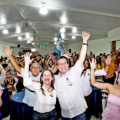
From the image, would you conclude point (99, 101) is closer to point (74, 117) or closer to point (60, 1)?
point (74, 117)

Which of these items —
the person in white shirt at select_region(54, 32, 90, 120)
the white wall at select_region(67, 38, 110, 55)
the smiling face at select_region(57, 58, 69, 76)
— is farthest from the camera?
the white wall at select_region(67, 38, 110, 55)

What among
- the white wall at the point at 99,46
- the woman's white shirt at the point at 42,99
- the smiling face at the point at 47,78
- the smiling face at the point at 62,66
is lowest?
the woman's white shirt at the point at 42,99

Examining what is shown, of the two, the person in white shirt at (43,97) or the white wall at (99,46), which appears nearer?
the person in white shirt at (43,97)

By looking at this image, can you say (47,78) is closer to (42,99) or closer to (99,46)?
(42,99)

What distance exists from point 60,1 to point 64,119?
442cm

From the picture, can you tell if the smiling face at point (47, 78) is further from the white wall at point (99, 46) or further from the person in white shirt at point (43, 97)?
the white wall at point (99, 46)

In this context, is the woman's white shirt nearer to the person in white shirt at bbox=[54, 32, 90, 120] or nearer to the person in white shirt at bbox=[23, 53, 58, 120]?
the person in white shirt at bbox=[23, 53, 58, 120]

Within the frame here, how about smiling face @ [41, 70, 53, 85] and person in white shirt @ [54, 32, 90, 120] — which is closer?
person in white shirt @ [54, 32, 90, 120]

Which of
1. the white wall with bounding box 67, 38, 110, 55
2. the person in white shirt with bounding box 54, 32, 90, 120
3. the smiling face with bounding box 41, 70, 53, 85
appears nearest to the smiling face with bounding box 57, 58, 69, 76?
the person in white shirt with bounding box 54, 32, 90, 120

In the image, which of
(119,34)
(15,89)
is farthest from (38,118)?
(119,34)

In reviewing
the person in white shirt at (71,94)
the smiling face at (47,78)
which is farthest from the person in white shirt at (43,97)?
the person in white shirt at (71,94)

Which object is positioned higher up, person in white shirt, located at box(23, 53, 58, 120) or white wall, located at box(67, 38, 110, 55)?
white wall, located at box(67, 38, 110, 55)

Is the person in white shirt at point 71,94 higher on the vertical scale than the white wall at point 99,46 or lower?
lower

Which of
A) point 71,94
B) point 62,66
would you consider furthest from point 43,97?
point 62,66
